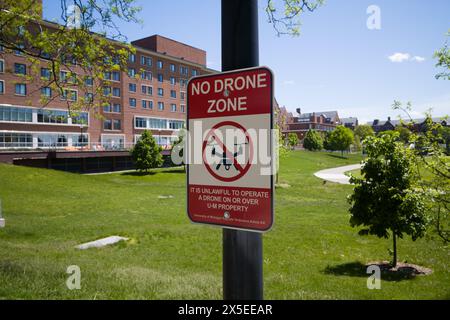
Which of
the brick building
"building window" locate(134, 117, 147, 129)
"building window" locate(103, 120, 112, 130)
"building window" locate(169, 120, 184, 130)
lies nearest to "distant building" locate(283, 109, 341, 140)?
the brick building

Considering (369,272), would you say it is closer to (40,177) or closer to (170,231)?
(170,231)

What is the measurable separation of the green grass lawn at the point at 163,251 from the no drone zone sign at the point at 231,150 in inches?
130

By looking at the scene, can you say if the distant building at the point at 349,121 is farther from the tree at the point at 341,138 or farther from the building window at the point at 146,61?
the building window at the point at 146,61

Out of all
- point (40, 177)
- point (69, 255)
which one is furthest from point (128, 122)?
point (69, 255)

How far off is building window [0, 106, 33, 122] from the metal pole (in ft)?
175

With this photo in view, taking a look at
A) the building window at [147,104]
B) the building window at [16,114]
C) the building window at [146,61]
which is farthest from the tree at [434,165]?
the building window at [146,61]

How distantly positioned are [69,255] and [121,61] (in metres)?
5.50

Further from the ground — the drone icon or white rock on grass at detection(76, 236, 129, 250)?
the drone icon

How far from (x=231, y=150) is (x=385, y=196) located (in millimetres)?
10087

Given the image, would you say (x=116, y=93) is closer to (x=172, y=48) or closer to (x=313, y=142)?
(x=172, y=48)

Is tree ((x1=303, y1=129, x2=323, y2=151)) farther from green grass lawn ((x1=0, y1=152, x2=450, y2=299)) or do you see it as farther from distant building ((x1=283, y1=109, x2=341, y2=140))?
green grass lawn ((x1=0, y1=152, x2=450, y2=299))

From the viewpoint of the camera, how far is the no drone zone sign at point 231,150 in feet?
6.43

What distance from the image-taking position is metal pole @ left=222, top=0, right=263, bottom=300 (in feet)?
6.72

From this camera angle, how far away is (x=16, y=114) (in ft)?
158
